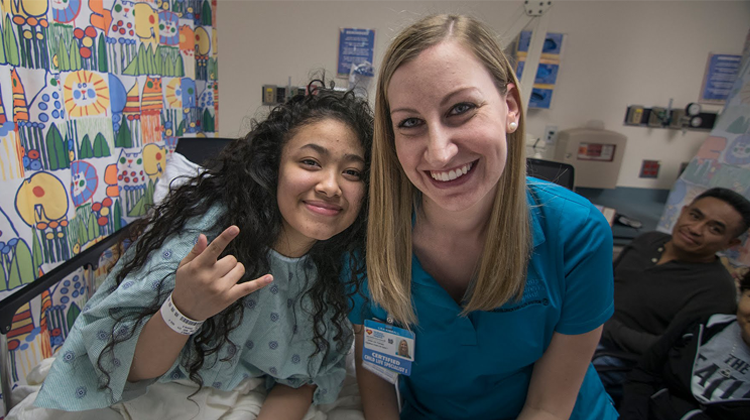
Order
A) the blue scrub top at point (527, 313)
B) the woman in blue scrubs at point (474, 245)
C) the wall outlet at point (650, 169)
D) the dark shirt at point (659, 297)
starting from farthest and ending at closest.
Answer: the wall outlet at point (650, 169)
the dark shirt at point (659, 297)
the blue scrub top at point (527, 313)
the woman in blue scrubs at point (474, 245)

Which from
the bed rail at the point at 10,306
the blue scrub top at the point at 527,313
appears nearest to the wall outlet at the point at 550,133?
the blue scrub top at the point at 527,313

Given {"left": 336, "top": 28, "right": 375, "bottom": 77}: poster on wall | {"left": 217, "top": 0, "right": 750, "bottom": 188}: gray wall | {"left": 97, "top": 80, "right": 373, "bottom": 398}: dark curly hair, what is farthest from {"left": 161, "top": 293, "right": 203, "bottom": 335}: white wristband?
{"left": 336, "top": 28, "right": 375, "bottom": 77}: poster on wall

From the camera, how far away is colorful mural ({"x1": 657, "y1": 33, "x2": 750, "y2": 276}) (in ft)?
7.47

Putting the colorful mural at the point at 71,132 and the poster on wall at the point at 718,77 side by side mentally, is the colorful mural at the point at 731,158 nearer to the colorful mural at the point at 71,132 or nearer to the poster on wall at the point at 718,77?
the poster on wall at the point at 718,77

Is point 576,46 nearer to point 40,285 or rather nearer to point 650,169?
point 650,169

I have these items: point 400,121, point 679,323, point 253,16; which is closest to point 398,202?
point 400,121

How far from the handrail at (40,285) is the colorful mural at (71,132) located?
0.55 feet

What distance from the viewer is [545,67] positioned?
2.93 meters

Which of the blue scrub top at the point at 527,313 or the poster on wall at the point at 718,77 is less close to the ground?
the poster on wall at the point at 718,77

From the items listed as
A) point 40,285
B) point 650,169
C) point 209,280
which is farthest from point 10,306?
point 650,169


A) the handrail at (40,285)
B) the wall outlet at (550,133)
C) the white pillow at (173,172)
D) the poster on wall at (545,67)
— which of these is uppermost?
the poster on wall at (545,67)

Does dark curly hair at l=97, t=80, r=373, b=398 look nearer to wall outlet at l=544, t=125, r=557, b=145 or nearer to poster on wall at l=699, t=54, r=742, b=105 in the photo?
wall outlet at l=544, t=125, r=557, b=145

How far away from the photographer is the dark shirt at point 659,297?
1.76 metres

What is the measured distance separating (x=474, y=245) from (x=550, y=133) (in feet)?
7.74
